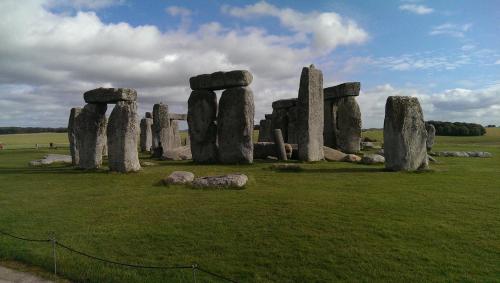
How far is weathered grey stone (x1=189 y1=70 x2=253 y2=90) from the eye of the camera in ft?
55.7

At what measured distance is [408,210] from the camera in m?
8.39

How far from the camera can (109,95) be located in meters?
15.3

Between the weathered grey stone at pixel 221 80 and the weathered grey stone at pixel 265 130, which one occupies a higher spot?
the weathered grey stone at pixel 221 80

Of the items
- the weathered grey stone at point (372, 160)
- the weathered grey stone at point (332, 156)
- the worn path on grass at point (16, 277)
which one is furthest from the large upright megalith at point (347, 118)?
the worn path on grass at point (16, 277)

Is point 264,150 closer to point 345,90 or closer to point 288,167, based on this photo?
point 288,167

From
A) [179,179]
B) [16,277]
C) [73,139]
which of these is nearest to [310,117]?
[179,179]

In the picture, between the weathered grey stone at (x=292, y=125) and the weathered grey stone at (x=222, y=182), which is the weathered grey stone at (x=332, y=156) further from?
the weathered grey stone at (x=222, y=182)

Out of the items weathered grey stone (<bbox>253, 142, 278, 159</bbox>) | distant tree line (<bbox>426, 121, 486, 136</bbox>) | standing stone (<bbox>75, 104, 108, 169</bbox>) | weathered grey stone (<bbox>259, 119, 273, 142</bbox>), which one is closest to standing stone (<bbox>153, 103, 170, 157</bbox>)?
weathered grey stone (<bbox>253, 142, 278, 159</bbox>)

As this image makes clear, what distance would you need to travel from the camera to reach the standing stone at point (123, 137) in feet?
48.2

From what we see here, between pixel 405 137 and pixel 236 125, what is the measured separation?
7151 millimetres

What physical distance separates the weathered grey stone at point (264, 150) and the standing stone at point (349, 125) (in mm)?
6121

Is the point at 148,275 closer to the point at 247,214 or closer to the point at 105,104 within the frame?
the point at 247,214

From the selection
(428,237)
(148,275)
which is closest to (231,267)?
(148,275)

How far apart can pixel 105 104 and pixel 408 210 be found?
1284 cm
